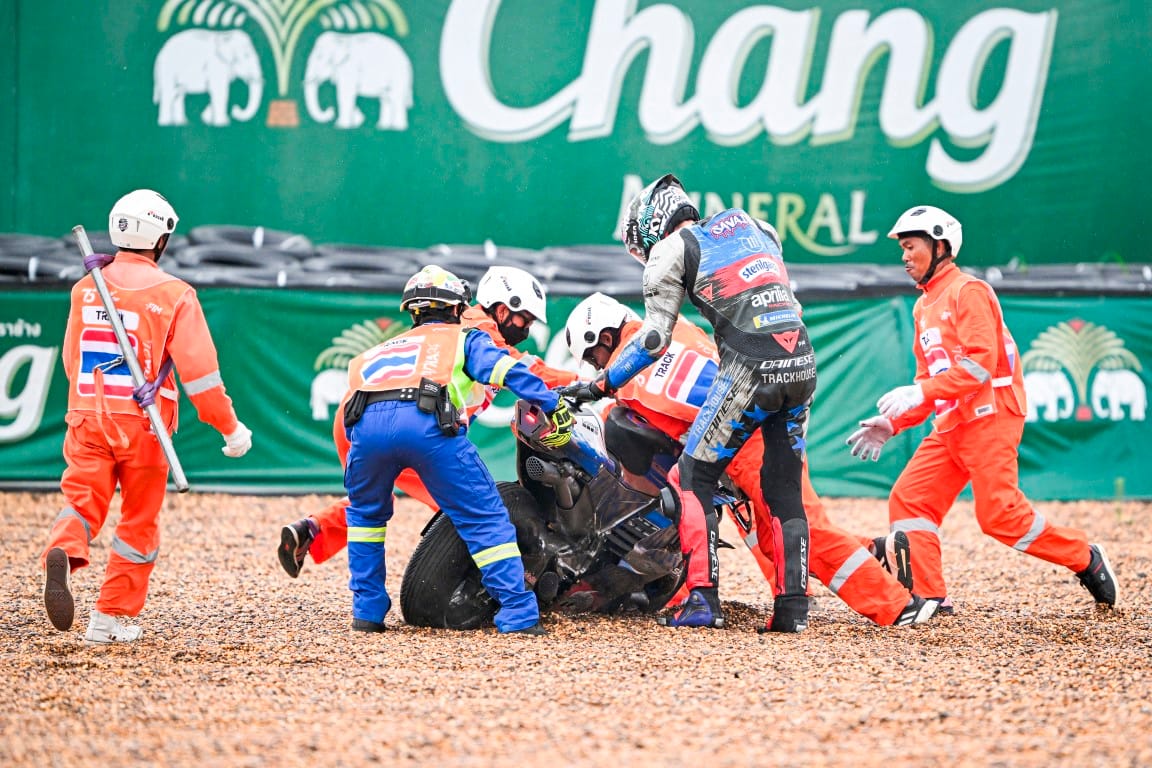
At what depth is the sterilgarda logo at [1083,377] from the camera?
1182cm

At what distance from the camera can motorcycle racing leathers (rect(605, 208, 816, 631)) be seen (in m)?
6.28

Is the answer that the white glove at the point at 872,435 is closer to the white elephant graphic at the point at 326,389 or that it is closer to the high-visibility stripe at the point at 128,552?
the high-visibility stripe at the point at 128,552

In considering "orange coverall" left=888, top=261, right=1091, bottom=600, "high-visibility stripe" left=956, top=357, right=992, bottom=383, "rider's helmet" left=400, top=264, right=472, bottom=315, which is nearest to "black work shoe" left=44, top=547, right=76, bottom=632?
"rider's helmet" left=400, top=264, right=472, bottom=315

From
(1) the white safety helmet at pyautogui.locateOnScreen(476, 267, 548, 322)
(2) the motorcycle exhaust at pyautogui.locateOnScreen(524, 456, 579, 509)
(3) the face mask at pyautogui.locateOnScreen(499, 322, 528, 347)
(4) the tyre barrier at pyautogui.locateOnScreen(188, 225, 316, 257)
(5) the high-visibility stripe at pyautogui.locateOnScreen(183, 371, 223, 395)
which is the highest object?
(1) the white safety helmet at pyautogui.locateOnScreen(476, 267, 548, 322)

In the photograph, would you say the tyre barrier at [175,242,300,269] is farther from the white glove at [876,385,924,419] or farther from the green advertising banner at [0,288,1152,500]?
the white glove at [876,385,924,419]

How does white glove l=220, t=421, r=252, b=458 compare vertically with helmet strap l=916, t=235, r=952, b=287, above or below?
below

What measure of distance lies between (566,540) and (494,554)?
522 mm

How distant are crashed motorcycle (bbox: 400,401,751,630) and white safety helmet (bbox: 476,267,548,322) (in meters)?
0.62

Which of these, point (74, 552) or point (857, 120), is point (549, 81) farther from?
point (74, 552)

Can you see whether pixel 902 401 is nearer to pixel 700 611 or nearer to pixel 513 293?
pixel 700 611

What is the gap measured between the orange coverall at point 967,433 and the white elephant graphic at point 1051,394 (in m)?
5.07

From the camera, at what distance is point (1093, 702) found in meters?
4.95

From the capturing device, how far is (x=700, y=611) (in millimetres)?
6422

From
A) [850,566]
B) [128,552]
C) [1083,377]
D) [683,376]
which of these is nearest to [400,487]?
[128,552]
